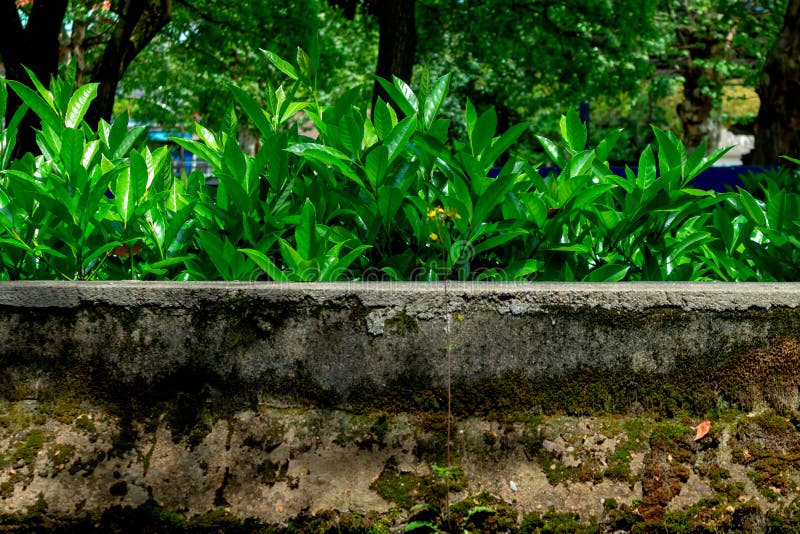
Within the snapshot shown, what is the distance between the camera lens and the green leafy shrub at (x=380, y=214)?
2598mm

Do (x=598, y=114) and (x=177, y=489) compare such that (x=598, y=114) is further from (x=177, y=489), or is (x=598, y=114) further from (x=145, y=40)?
(x=177, y=489)

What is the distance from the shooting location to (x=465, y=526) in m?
2.24

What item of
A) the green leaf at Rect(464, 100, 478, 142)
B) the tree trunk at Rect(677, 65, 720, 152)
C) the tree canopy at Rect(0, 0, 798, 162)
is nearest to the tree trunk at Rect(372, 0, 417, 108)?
the tree canopy at Rect(0, 0, 798, 162)

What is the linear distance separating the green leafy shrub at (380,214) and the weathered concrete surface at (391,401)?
0.30 m

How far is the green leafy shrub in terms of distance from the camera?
2.60m

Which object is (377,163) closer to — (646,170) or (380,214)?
(380,214)

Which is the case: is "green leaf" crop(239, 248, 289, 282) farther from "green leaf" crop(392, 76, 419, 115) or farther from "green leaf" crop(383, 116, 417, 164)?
"green leaf" crop(392, 76, 419, 115)

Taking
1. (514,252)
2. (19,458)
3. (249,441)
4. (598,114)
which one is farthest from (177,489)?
(598,114)

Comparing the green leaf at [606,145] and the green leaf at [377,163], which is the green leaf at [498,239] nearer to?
the green leaf at [377,163]

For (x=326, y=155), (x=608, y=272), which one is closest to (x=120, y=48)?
(x=326, y=155)

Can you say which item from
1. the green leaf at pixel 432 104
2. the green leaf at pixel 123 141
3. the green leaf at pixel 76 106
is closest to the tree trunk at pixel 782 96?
the green leaf at pixel 432 104

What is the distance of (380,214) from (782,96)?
1084 centimetres

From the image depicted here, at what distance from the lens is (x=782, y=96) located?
38.3ft

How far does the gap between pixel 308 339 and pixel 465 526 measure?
2.21ft
